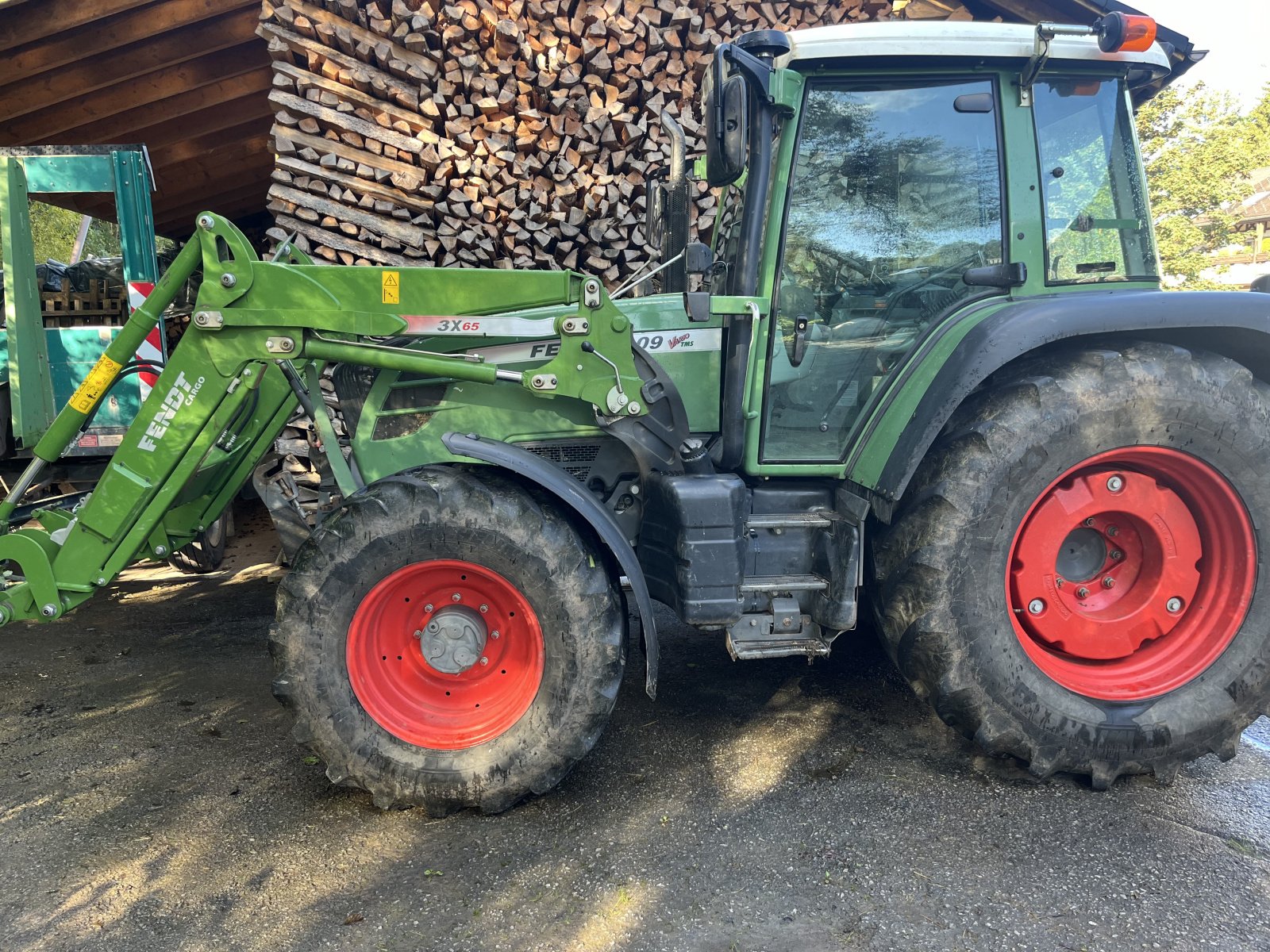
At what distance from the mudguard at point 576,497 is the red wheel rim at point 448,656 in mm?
337

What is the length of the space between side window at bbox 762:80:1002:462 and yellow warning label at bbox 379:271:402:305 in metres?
1.32

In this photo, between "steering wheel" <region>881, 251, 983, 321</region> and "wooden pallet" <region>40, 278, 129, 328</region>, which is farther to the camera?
"wooden pallet" <region>40, 278, 129, 328</region>

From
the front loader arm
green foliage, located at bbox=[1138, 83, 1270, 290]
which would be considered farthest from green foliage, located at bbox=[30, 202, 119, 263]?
green foliage, located at bbox=[1138, 83, 1270, 290]

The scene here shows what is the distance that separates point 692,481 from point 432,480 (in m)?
0.87

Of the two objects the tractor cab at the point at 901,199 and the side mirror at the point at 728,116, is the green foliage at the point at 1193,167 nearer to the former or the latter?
the tractor cab at the point at 901,199

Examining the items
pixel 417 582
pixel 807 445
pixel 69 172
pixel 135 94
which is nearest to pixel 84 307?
pixel 69 172

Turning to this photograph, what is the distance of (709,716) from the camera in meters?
3.11

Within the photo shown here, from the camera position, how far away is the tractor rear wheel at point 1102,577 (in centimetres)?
251

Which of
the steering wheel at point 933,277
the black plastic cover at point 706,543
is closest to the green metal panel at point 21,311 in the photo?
the black plastic cover at point 706,543

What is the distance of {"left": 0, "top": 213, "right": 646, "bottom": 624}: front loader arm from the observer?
2514mm

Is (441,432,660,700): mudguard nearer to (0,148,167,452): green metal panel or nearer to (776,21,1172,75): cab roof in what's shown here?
(776,21,1172,75): cab roof

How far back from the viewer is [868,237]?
109 inches

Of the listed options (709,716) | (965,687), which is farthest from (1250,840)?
(709,716)

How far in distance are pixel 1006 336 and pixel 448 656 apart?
A: 82.5 inches
